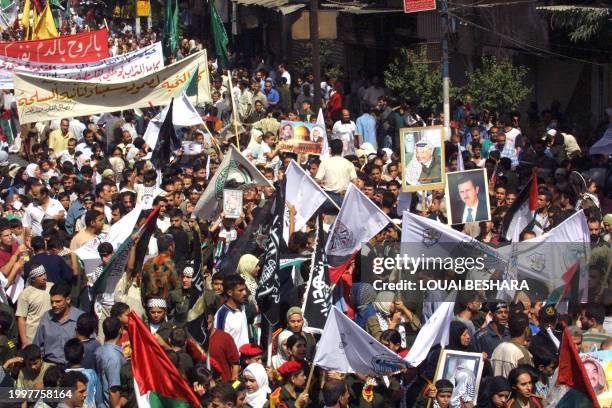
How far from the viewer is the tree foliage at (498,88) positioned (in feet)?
69.7

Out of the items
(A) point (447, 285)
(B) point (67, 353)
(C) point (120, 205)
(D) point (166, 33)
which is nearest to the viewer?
(B) point (67, 353)

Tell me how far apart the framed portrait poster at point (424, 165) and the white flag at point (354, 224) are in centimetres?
194

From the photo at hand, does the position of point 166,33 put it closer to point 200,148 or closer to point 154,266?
point 200,148

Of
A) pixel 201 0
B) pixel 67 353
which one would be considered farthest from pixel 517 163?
pixel 201 0

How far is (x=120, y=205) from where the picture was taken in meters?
14.9

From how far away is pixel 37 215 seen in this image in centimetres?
1551

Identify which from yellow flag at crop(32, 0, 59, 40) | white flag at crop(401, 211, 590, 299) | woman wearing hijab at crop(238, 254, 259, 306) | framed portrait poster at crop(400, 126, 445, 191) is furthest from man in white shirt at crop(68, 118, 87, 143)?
white flag at crop(401, 211, 590, 299)

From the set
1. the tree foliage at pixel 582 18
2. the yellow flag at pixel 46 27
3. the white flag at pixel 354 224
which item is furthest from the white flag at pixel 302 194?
the yellow flag at pixel 46 27

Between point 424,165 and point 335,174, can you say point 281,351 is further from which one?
point 335,174

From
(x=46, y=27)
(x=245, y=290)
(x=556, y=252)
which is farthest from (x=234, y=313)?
(x=46, y=27)

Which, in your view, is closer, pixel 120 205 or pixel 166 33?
pixel 120 205

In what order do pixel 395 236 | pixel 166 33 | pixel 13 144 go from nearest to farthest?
pixel 395 236
pixel 13 144
pixel 166 33

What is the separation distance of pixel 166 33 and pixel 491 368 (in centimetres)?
2854

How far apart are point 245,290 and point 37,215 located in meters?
4.86
